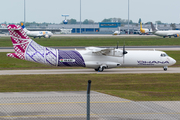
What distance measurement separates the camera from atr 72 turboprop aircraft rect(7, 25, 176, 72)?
30.9 metres

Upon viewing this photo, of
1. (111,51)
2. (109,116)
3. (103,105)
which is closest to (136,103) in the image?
(103,105)

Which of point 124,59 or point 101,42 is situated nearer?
point 124,59

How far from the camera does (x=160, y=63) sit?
109 ft

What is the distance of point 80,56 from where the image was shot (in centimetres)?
3159

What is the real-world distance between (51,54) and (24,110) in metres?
18.4

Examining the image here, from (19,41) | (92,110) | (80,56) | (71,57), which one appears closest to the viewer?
(92,110)

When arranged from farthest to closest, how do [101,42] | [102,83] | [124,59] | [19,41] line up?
[101,42] → [124,59] → [19,41] → [102,83]

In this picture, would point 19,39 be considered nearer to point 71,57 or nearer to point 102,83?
point 71,57

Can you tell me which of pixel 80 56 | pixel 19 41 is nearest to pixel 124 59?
pixel 80 56

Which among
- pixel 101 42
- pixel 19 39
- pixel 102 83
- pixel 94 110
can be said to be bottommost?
pixel 102 83

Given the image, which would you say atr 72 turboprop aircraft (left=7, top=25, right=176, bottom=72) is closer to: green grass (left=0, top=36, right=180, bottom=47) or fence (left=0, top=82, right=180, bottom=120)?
fence (left=0, top=82, right=180, bottom=120)

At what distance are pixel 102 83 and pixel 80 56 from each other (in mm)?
7876

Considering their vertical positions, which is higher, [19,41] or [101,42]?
[19,41]

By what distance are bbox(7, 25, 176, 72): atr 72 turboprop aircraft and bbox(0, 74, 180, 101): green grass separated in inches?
140
